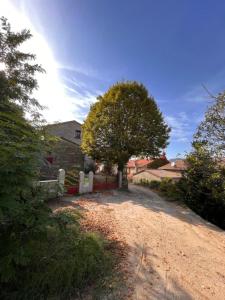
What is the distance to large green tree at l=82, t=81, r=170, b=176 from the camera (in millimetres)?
16891

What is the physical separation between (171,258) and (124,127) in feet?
41.6

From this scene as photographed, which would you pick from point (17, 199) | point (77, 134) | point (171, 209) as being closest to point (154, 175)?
point (77, 134)

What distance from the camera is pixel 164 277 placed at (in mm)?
4250

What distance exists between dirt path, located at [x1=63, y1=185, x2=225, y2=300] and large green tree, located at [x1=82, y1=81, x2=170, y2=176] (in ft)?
28.3

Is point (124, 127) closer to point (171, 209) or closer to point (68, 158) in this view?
point (68, 158)

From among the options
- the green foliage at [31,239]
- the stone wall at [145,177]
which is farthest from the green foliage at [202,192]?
the stone wall at [145,177]

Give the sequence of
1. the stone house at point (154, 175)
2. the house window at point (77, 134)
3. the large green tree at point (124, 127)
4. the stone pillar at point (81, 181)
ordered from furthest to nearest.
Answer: the stone house at point (154, 175), the house window at point (77, 134), the large green tree at point (124, 127), the stone pillar at point (81, 181)

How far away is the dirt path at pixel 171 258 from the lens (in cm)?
388

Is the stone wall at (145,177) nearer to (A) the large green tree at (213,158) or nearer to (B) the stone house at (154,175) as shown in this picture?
(B) the stone house at (154,175)

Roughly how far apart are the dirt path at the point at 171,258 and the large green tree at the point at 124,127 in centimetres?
862

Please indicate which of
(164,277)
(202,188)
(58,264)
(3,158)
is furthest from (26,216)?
(202,188)

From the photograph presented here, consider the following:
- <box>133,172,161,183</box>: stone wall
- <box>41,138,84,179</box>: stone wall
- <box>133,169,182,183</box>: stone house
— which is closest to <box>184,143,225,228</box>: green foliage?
<box>41,138,84,179</box>: stone wall

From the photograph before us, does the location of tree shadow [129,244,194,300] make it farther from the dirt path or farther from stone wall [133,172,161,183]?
stone wall [133,172,161,183]

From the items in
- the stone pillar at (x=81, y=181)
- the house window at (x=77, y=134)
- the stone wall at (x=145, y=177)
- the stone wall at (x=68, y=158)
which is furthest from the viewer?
the stone wall at (x=145, y=177)
